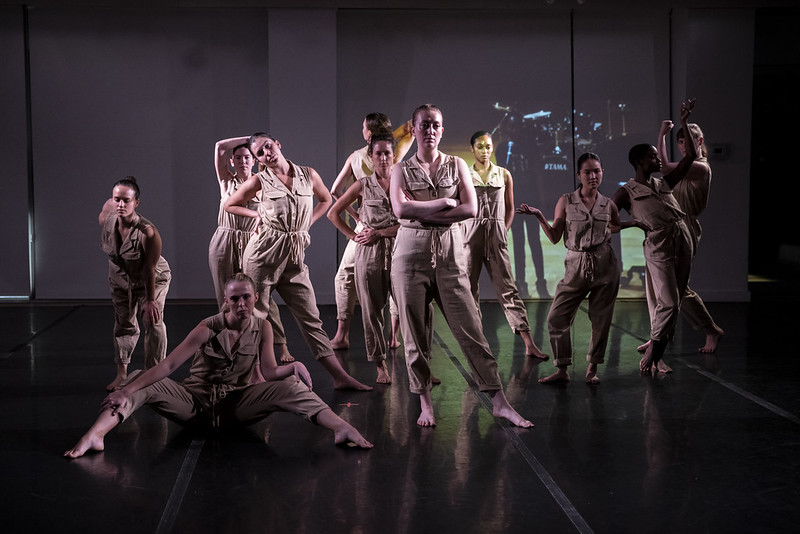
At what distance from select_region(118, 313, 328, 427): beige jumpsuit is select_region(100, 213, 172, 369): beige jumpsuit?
3.50 ft

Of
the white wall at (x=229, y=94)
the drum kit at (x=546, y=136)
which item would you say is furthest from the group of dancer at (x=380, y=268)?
the drum kit at (x=546, y=136)

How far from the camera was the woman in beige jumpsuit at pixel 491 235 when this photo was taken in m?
6.78

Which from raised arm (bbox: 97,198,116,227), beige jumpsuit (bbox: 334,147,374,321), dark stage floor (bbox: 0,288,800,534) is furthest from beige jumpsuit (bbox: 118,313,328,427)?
beige jumpsuit (bbox: 334,147,374,321)

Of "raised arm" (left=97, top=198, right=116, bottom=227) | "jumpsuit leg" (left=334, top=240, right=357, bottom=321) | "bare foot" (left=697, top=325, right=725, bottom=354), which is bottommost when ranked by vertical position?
"bare foot" (left=697, top=325, right=725, bottom=354)

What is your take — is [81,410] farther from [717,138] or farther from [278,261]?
[717,138]

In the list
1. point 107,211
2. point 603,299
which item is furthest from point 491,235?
point 107,211

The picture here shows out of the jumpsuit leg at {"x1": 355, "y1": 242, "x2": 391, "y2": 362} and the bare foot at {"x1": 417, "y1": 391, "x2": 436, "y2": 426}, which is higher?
the jumpsuit leg at {"x1": 355, "y1": 242, "x2": 391, "y2": 362}

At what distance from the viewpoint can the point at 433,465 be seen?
4113 mm

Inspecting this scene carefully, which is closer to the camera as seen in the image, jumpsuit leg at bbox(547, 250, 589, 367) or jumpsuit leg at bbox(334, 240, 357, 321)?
jumpsuit leg at bbox(547, 250, 589, 367)

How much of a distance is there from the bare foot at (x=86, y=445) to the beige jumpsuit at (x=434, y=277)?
1.58 meters

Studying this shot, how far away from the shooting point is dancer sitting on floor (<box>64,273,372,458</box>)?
4270 mm

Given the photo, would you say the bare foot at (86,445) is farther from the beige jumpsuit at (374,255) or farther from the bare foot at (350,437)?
the beige jumpsuit at (374,255)

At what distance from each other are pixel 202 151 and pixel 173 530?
7330 mm

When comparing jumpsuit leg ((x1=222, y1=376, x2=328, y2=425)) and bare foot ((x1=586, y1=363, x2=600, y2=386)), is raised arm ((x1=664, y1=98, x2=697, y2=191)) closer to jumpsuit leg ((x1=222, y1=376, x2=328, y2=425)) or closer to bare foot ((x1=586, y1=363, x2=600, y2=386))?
bare foot ((x1=586, y1=363, x2=600, y2=386))
